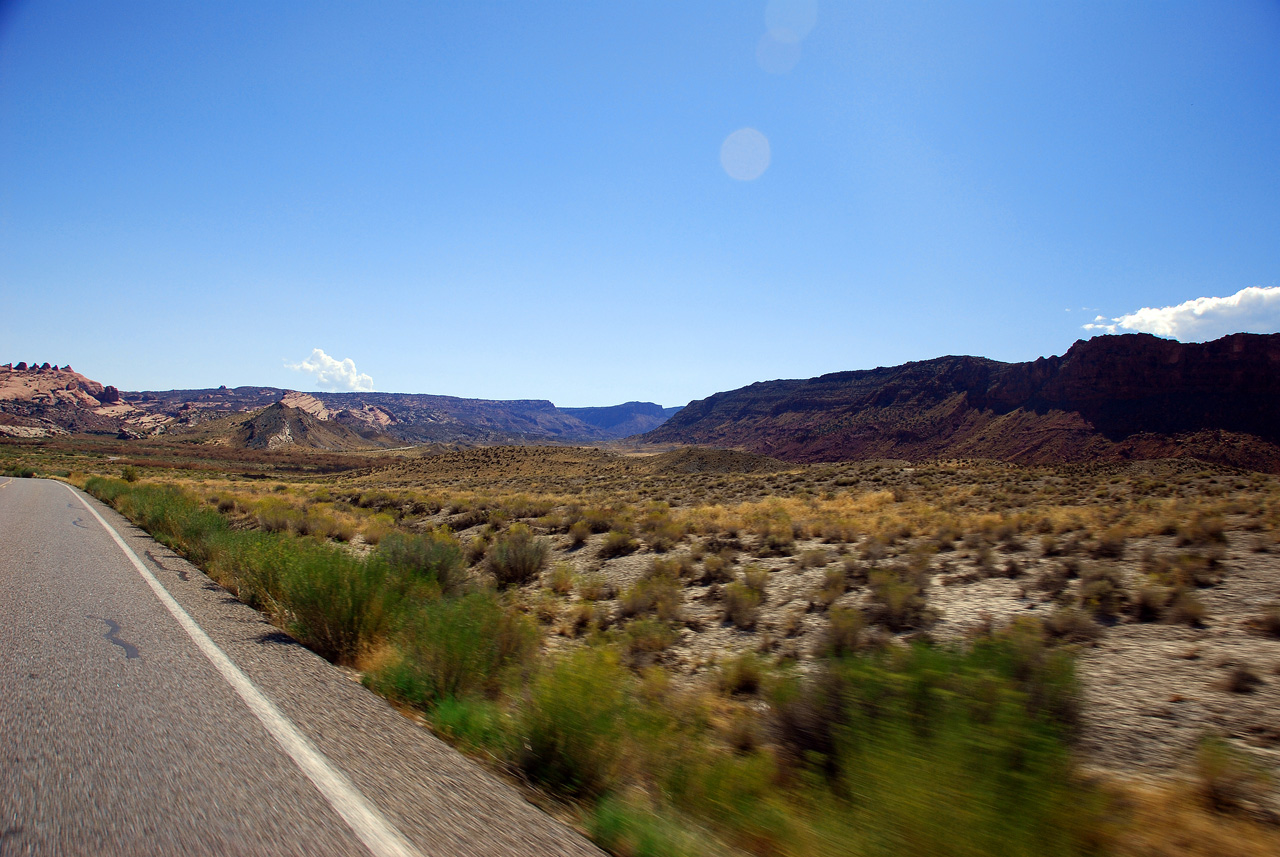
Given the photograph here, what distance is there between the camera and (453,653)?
4.95 m

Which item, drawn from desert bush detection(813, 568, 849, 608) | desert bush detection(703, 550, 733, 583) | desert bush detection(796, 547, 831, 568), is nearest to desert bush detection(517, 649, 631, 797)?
desert bush detection(813, 568, 849, 608)

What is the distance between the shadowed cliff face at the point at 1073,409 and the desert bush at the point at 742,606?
6851 cm

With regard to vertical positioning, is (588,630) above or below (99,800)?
below

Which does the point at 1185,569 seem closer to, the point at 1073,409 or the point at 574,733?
the point at 574,733

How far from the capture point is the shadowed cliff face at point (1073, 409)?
60.3 metres

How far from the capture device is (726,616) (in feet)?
28.8

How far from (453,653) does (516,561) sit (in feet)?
23.1

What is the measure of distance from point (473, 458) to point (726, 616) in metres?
63.2

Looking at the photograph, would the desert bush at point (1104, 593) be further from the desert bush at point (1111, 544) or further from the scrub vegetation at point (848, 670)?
the desert bush at point (1111, 544)

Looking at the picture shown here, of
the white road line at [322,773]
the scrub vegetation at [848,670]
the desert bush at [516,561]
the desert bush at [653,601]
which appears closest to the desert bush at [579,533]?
the scrub vegetation at [848,670]

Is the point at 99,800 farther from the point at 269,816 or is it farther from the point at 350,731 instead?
the point at 350,731

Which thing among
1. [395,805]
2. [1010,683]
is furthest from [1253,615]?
[395,805]

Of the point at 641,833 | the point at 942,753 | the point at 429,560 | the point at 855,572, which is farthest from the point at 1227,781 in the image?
the point at 429,560

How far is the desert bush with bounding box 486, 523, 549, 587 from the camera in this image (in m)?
11.7
